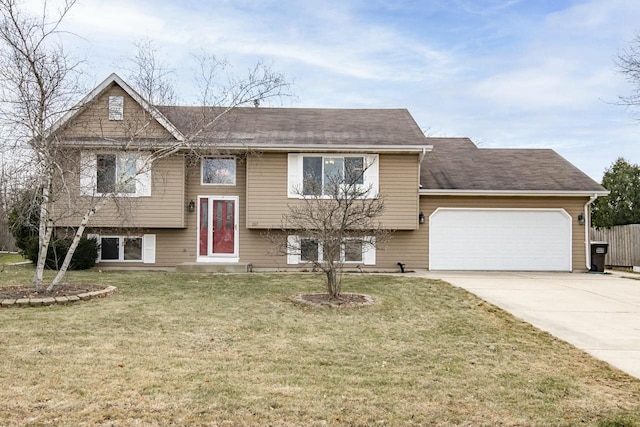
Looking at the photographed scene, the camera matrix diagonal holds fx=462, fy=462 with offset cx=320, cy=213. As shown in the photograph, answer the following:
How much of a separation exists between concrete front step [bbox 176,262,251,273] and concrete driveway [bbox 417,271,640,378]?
Answer: 5.53m

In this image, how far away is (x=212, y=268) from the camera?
13.7 m

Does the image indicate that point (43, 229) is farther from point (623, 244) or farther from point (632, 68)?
point (623, 244)

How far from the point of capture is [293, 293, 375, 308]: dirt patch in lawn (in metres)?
8.17

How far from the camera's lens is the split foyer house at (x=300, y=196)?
45.7 ft

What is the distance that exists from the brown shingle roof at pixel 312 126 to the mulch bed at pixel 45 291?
4.95 meters

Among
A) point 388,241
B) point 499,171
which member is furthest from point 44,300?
point 499,171

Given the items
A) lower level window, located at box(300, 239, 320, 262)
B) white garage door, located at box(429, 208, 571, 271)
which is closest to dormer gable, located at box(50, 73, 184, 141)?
lower level window, located at box(300, 239, 320, 262)

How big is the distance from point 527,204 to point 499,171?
160cm

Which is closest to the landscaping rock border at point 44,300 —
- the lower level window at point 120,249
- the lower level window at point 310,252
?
the lower level window at point 310,252

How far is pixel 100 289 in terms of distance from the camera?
30.0 ft

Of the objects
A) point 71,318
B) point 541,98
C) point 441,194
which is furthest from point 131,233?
point 541,98

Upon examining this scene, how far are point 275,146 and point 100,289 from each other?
660cm

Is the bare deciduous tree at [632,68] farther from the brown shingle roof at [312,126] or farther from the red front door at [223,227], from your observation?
the red front door at [223,227]

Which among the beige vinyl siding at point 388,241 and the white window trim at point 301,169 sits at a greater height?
the white window trim at point 301,169
